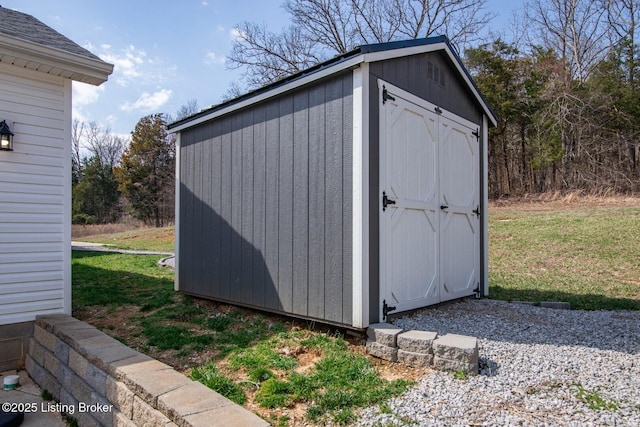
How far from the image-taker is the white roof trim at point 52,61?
312 centimetres

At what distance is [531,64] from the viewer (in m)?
15.2

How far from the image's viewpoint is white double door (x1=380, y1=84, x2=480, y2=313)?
11.2ft

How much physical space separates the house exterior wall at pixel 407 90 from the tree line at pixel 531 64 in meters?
10.2

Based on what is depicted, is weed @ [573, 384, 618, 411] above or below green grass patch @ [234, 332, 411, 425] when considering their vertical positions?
above

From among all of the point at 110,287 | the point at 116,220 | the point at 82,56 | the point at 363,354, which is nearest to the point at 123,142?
the point at 116,220

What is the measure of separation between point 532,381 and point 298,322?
1954 mm

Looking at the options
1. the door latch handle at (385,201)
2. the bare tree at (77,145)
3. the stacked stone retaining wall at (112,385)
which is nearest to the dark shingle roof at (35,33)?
the stacked stone retaining wall at (112,385)

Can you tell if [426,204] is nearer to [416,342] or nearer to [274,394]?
[416,342]

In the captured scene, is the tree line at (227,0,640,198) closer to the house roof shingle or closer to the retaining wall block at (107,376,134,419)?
the house roof shingle

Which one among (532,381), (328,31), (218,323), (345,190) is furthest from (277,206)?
(328,31)

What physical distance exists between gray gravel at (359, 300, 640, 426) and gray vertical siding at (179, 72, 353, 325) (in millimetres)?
813

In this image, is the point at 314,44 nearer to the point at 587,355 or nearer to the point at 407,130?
the point at 407,130

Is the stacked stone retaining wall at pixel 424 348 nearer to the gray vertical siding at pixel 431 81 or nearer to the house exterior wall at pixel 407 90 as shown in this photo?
the house exterior wall at pixel 407 90

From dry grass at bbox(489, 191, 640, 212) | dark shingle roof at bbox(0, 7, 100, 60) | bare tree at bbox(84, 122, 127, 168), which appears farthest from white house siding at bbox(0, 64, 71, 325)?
bare tree at bbox(84, 122, 127, 168)
